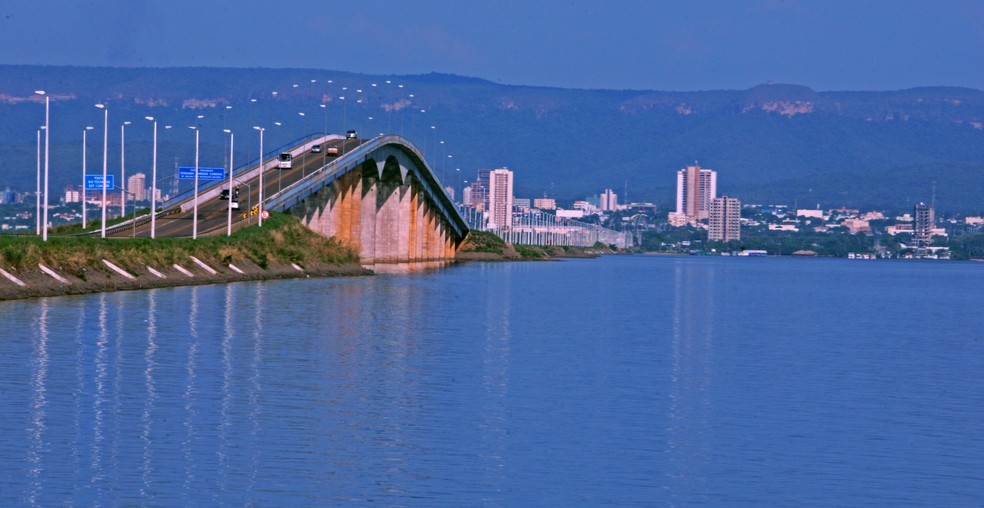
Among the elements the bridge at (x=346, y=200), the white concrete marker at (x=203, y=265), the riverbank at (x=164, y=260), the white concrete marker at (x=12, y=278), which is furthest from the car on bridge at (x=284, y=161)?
the white concrete marker at (x=12, y=278)

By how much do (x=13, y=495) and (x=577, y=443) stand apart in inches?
354

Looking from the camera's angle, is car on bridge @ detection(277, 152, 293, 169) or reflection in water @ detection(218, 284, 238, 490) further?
car on bridge @ detection(277, 152, 293, 169)

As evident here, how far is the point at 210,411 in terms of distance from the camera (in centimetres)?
2762

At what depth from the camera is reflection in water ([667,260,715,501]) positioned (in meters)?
23.1

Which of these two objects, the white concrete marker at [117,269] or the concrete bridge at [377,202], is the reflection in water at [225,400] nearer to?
the white concrete marker at [117,269]

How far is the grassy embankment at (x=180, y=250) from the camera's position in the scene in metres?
61.6

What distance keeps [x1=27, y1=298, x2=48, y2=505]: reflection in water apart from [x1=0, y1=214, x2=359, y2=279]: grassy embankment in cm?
1917

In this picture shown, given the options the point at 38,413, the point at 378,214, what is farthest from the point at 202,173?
the point at 38,413

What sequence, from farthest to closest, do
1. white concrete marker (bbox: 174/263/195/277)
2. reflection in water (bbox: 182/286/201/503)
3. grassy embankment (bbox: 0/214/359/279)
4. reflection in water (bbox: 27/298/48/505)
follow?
white concrete marker (bbox: 174/263/195/277) → grassy embankment (bbox: 0/214/359/279) → reflection in water (bbox: 182/286/201/503) → reflection in water (bbox: 27/298/48/505)

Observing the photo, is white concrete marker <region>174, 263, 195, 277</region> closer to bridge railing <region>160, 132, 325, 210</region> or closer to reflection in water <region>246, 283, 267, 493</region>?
reflection in water <region>246, 283, 267, 493</region>

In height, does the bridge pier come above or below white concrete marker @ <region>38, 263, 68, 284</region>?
above

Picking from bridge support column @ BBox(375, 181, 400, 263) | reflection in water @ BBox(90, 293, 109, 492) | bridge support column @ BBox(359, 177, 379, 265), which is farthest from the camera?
bridge support column @ BBox(375, 181, 400, 263)

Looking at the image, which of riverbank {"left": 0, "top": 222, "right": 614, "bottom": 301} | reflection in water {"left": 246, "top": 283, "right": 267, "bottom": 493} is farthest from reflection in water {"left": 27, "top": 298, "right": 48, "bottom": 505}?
riverbank {"left": 0, "top": 222, "right": 614, "bottom": 301}

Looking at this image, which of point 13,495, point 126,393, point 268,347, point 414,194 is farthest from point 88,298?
point 414,194
